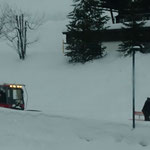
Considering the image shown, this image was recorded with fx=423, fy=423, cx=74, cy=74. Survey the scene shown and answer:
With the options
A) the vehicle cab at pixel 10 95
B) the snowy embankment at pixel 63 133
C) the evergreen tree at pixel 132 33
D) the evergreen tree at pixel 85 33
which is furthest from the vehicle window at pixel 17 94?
the evergreen tree at pixel 85 33

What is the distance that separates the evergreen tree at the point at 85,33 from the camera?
32688 mm

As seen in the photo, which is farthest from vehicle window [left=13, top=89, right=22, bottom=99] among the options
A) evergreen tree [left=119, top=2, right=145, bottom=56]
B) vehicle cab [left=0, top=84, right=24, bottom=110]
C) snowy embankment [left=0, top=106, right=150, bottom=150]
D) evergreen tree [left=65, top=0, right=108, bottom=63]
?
evergreen tree [left=65, top=0, right=108, bottom=63]

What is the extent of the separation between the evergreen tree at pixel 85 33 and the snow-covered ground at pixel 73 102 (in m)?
1.04

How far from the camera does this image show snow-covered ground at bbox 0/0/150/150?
705 cm

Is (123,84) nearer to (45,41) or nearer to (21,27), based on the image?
(21,27)

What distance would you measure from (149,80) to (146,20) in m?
7.37

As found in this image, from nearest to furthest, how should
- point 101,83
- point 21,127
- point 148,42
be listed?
point 21,127, point 101,83, point 148,42

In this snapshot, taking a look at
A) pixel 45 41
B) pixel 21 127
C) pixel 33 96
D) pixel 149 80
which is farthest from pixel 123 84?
pixel 45 41

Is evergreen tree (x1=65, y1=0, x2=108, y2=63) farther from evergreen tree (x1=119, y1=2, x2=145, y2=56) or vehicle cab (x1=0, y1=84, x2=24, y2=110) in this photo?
vehicle cab (x1=0, y1=84, x2=24, y2=110)

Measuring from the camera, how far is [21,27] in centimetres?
A: 4291

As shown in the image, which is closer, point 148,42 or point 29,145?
point 29,145

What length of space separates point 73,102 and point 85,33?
959 centimetres

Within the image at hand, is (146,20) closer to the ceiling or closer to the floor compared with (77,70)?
closer to the ceiling

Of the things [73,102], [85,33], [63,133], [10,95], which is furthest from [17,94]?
[85,33]
